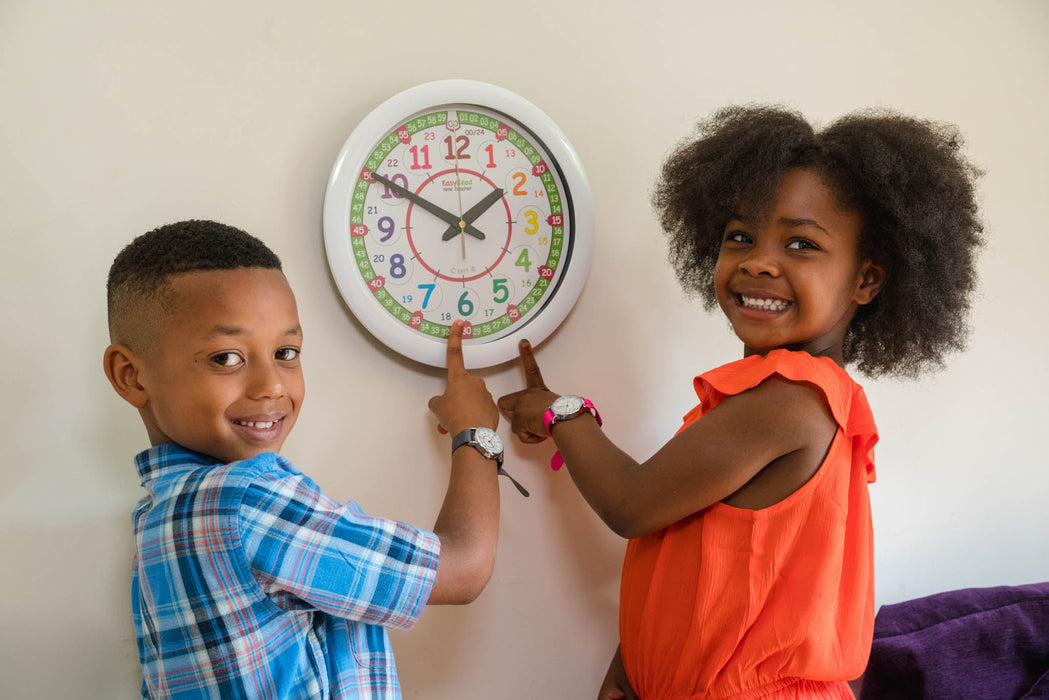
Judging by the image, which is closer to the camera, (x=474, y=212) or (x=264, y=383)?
(x=264, y=383)

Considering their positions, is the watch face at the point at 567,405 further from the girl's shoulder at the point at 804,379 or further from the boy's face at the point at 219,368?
the boy's face at the point at 219,368

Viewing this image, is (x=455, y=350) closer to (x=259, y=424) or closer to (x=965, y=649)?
(x=259, y=424)

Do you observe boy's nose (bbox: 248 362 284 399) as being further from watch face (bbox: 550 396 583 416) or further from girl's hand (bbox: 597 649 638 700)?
girl's hand (bbox: 597 649 638 700)

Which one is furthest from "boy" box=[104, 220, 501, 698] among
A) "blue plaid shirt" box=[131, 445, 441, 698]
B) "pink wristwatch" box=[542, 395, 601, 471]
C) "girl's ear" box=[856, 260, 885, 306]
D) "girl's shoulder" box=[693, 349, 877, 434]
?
"girl's ear" box=[856, 260, 885, 306]

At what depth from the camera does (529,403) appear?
45.6 inches

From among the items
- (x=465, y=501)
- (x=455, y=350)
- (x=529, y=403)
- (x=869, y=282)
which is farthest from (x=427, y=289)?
(x=869, y=282)

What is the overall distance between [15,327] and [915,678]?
4.57 ft

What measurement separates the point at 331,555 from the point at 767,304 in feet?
1.93

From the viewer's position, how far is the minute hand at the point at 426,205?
1.12m

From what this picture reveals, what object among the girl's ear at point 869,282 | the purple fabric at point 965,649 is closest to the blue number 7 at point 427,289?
the girl's ear at point 869,282

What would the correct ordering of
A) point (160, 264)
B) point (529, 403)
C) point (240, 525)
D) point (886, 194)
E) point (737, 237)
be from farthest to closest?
point (529, 403), point (737, 237), point (886, 194), point (160, 264), point (240, 525)

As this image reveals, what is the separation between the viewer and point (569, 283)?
117 cm

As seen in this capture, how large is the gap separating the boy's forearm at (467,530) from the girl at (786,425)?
0.15m

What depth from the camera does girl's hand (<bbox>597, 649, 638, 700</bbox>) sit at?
44.1 inches
